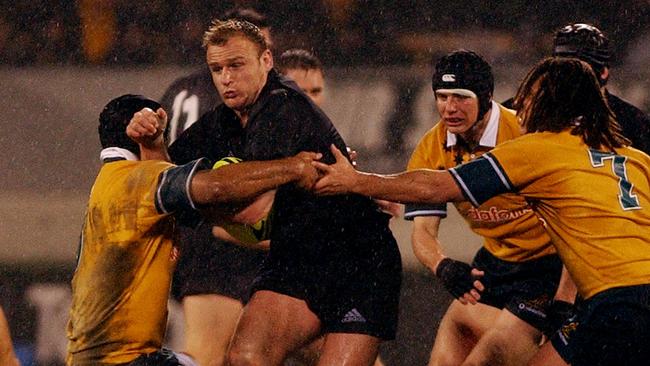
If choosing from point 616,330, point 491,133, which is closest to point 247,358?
point 616,330

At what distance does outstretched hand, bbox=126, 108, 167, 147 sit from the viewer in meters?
4.96

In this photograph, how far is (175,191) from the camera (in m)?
4.81

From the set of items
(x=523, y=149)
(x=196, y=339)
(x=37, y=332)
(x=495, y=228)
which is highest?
(x=523, y=149)

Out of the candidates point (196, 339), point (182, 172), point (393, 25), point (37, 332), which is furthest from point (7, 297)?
point (182, 172)

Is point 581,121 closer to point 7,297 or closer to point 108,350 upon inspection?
point 108,350

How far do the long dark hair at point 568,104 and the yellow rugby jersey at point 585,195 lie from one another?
0.15ft

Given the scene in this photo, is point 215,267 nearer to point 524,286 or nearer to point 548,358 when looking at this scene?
point 524,286

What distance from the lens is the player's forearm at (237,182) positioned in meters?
4.84

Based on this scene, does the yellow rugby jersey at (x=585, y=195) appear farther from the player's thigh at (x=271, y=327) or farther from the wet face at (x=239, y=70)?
the wet face at (x=239, y=70)

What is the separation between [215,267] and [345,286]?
171 cm

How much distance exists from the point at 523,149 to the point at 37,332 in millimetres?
4947

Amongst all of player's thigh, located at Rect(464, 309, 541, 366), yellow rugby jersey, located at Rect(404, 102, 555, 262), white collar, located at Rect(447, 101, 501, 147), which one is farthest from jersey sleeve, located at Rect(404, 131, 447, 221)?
player's thigh, located at Rect(464, 309, 541, 366)

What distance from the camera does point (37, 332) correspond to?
9.04 meters

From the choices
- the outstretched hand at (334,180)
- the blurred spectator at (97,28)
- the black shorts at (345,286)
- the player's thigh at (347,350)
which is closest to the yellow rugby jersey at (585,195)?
the outstretched hand at (334,180)
